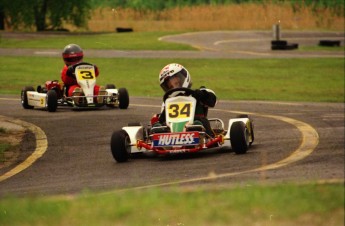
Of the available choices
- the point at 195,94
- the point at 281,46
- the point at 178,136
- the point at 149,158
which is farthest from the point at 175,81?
the point at 281,46

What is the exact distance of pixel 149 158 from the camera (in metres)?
12.0

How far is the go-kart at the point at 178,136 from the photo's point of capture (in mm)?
11602

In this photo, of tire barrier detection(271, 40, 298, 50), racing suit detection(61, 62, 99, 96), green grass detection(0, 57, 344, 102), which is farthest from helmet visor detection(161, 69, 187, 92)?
Result: tire barrier detection(271, 40, 298, 50)

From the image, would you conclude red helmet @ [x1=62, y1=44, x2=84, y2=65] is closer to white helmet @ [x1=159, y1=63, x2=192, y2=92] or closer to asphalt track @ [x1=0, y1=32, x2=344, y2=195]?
asphalt track @ [x1=0, y1=32, x2=344, y2=195]

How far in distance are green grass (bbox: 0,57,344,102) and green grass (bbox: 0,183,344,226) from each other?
13.4 metres

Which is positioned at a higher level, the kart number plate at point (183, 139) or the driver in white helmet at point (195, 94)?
the driver in white helmet at point (195, 94)

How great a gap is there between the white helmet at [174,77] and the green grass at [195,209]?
537cm

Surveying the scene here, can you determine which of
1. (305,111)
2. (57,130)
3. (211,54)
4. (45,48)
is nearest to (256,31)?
(211,54)

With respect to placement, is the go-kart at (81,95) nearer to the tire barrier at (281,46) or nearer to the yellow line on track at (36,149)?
the yellow line on track at (36,149)

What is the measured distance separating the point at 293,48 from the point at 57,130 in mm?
28967

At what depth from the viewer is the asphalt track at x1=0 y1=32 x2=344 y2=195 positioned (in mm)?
8953

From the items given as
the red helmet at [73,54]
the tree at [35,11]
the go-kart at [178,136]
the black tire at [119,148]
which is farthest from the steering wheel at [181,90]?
the red helmet at [73,54]

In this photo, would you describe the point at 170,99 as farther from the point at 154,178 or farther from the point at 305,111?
the point at 305,111

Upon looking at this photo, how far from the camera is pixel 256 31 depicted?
193ft
